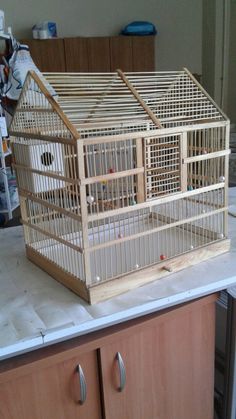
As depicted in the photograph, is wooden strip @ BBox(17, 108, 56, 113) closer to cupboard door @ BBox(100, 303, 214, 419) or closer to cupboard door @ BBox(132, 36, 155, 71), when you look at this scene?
cupboard door @ BBox(100, 303, 214, 419)

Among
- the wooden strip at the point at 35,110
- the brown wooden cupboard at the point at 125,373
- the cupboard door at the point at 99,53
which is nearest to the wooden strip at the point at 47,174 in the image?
the wooden strip at the point at 35,110

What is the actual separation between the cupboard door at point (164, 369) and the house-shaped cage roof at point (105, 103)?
52 cm

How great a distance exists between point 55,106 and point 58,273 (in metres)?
0.43

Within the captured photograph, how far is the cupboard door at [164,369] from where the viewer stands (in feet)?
3.04

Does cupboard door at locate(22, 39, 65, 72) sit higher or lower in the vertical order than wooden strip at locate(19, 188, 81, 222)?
higher

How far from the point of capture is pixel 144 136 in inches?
Result: 37.5

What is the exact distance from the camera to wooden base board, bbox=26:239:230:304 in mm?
917

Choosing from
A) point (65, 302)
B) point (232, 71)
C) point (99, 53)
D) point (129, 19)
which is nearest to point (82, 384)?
point (65, 302)

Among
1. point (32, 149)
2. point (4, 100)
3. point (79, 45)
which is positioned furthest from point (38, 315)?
point (79, 45)

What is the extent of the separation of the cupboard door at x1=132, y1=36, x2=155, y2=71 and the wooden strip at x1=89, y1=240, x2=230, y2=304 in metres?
3.62

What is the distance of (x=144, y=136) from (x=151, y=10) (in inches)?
169

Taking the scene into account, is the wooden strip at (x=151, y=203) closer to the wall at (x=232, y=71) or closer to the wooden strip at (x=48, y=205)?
the wooden strip at (x=48, y=205)

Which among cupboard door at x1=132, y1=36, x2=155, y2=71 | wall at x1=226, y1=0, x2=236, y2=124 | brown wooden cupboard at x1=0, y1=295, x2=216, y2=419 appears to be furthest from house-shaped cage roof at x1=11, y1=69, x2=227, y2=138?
cupboard door at x1=132, y1=36, x2=155, y2=71

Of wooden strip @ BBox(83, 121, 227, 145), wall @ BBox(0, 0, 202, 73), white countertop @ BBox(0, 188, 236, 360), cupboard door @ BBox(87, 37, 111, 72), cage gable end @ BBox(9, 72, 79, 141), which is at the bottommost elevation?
white countertop @ BBox(0, 188, 236, 360)
